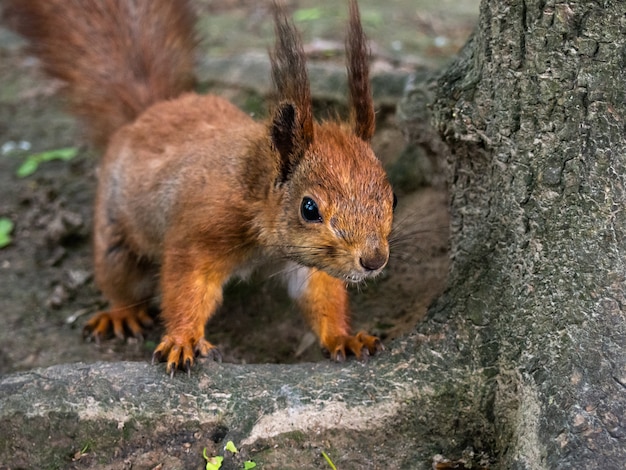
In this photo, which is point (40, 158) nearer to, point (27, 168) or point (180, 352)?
point (27, 168)

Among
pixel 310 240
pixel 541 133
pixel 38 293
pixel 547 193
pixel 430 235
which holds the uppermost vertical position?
pixel 541 133

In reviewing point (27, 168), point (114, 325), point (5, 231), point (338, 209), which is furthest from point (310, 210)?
point (27, 168)

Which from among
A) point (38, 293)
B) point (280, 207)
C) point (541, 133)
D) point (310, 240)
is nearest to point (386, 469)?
point (310, 240)

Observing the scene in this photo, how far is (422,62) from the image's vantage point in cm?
437

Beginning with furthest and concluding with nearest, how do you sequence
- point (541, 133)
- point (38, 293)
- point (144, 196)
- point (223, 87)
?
point (223, 87) → point (38, 293) → point (144, 196) → point (541, 133)

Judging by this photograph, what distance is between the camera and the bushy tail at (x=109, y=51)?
332cm

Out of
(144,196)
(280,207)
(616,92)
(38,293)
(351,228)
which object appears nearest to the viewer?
(616,92)

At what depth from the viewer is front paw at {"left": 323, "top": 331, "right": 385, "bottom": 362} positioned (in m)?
2.28

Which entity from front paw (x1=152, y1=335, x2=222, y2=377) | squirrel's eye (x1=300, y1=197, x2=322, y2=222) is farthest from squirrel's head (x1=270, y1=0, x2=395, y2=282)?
front paw (x1=152, y1=335, x2=222, y2=377)

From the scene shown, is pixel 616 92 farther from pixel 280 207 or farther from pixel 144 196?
pixel 144 196

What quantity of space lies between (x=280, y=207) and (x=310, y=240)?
0.19m

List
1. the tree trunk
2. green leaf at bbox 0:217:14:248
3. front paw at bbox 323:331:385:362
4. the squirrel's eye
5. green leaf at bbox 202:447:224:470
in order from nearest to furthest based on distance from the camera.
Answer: the tree trunk < green leaf at bbox 202:447:224:470 < the squirrel's eye < front paw at bbox 323:331:385:362 < green leaf at bbox 0:217:14:248

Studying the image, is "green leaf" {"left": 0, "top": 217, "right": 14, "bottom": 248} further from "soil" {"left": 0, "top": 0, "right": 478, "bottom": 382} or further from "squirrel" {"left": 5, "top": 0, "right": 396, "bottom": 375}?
"squirrel" {"left": 5, "top": 0, "right": 396, "bottom": 375}

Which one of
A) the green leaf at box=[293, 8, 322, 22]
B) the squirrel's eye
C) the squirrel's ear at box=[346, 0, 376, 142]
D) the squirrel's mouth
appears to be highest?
the green leaf at box=[293, 8, 322, 22]
